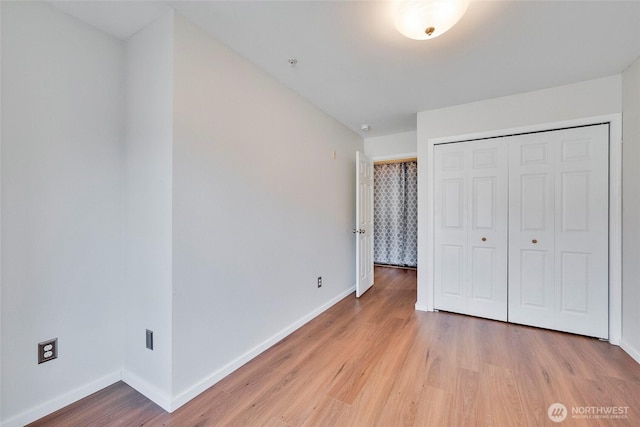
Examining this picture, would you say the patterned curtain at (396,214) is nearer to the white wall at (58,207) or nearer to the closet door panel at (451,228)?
the closet door panel at (451,228)

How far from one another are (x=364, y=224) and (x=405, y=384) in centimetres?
216

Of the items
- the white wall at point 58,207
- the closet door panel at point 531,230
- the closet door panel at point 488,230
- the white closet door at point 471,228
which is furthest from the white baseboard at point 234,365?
the closet door panel at point 531,230

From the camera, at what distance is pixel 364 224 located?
368cm

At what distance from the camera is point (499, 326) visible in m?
2.66

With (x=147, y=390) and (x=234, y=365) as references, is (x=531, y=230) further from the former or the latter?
(x=147, y=390)

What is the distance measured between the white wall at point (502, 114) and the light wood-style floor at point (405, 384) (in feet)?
3.17

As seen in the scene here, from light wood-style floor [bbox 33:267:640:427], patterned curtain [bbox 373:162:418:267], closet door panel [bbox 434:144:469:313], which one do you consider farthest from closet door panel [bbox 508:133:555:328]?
patterned curtain [bbox 373:162:418:267]

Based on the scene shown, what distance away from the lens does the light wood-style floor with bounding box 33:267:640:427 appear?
1.49 metres

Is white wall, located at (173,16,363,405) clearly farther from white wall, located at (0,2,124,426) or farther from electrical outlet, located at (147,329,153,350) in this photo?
white wall, located at (0,2,124,426)

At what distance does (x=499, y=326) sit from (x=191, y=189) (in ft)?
10.2

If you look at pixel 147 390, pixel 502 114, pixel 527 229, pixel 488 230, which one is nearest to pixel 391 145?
pixel 502 114

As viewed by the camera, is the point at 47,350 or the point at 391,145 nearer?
the point at 47,350

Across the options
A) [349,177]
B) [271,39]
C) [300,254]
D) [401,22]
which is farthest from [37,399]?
[349,177]

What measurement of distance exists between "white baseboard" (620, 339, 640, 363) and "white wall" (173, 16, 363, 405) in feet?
8.69
